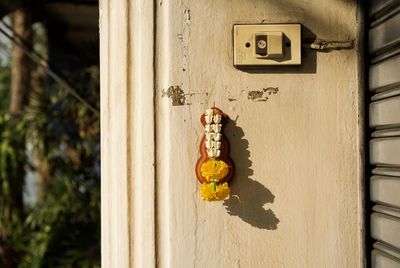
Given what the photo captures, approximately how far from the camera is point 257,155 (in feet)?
6.52

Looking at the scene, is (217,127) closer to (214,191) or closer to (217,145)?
(217,145)

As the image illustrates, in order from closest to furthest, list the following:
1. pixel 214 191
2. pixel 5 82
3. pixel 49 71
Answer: pixel 214 191
pixel 49 71
pixel 5 82

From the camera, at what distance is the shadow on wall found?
1.98 m

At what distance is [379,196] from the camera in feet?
6.41

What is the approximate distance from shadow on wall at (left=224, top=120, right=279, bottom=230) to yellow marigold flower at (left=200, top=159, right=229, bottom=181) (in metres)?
0.09

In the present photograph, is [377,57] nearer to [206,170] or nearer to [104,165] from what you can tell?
[206,170]

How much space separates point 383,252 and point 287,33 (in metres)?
0.90

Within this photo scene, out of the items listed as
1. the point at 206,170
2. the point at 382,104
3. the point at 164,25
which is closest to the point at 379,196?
the point at 382,104

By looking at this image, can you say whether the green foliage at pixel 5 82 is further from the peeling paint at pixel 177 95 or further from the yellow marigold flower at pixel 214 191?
the yellow marigold flower at pixel 214 191

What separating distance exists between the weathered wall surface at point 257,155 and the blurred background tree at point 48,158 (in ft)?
6.79

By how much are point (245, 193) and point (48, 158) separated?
2.68 meters

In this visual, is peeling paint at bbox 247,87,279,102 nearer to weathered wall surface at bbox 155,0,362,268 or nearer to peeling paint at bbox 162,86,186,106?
weathered wall surface at bbox 155,0,362,268

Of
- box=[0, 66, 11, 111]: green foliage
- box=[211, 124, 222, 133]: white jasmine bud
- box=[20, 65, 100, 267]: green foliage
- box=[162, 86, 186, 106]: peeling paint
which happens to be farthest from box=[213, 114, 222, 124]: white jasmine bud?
box=[0, 66, 11, 111]: green foliage

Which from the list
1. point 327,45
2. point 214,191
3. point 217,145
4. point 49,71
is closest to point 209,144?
point 217,145
